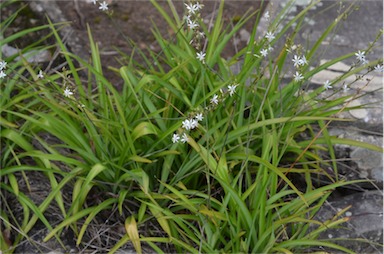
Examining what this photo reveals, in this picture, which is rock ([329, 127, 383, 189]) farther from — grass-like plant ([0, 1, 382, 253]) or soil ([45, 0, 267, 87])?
soil ([45, 0, 267, 87])

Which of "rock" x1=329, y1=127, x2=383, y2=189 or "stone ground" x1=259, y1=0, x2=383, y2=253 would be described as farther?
"rock" x1=329, y1=127, x2=383, y2=189

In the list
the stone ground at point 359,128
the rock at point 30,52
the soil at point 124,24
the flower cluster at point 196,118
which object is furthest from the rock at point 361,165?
the rock at point 30,52

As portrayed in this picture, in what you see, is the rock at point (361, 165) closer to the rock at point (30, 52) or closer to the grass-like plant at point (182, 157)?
the grass-like plant at point (182, 157)

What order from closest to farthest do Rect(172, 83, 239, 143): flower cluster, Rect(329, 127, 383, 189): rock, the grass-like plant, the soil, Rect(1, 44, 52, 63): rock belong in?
1. Rect(172, 83, 239, 143): flower cluster
2. the grass-like plant
3. Rect(329, 127, 383, 189): rock
4. Rect(1, 44, 52, 63): rock
5. the soil

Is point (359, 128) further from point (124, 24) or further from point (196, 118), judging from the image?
point (124, 24)

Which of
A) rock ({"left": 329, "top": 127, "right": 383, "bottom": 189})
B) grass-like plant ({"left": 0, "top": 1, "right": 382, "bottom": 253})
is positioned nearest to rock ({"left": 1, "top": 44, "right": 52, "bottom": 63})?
grass-like plant ({"left": 0, "top": 1, "right": 382, "bottom": 253})

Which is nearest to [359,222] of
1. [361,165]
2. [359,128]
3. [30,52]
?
[361,165]
